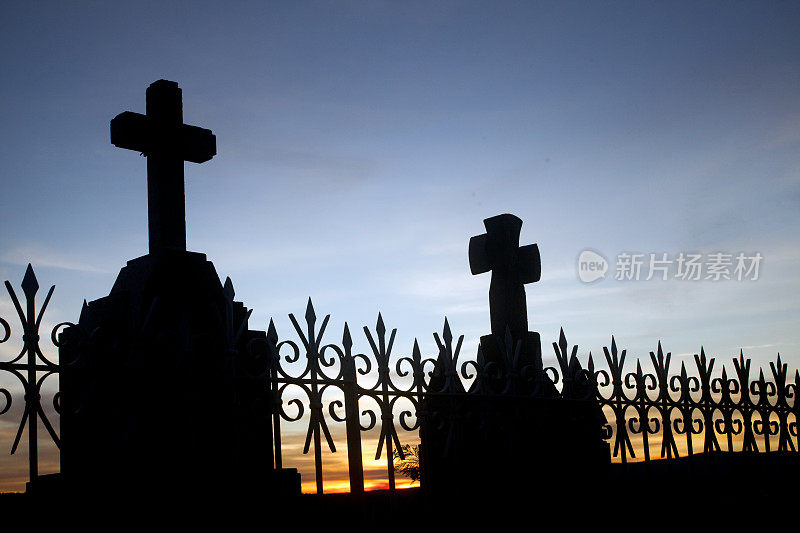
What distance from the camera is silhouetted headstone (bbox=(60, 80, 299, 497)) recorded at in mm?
6062

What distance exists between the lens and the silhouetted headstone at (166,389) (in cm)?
606

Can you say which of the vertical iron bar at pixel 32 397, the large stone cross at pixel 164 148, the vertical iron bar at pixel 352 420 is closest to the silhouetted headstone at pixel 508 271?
Result: the vertical iron bar at pixel 352 420

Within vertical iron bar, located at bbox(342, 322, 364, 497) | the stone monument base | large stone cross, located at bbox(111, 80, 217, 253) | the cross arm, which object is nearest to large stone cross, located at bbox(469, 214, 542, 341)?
the stone monument base

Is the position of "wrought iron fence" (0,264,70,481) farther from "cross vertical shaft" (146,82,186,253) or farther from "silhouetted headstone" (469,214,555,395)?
"silhouetted headstone" (469,214,555,395)

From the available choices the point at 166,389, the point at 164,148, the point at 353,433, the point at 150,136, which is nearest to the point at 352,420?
the point at 353,433

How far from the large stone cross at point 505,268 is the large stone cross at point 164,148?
3402 mm

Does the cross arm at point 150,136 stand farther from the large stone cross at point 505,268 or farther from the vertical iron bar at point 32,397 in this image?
the large stone cross at point 505,268

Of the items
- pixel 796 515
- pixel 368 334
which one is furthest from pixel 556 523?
pixel 368 334

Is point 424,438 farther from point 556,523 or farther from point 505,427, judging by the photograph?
point 556,523

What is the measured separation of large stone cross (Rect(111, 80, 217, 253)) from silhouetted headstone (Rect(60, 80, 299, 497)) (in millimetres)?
34

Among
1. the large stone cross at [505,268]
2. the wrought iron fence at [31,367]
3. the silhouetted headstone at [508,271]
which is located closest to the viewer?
the wrought iron fence at [31,367]

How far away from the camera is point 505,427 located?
877cm

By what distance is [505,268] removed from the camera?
10008mm

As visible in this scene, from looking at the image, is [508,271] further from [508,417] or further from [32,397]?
[32,397]
